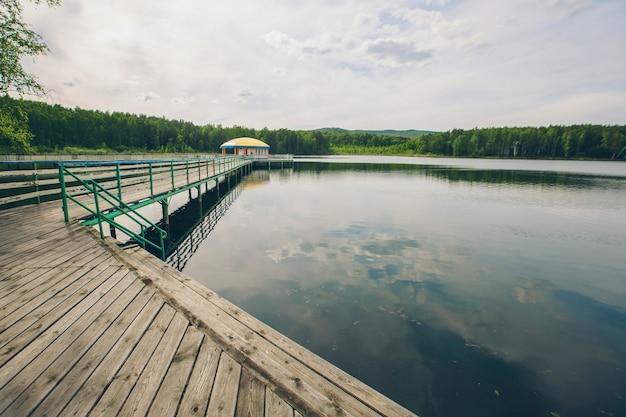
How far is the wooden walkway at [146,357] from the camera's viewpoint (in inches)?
91.0

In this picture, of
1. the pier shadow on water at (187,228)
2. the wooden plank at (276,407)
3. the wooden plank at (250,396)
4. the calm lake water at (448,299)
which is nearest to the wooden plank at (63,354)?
the wooden plank at (250,396)

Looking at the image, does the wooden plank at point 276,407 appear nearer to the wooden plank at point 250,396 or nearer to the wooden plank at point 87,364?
the wooden plank at point 250,396

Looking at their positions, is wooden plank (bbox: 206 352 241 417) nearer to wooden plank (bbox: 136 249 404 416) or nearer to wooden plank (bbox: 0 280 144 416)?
wooden plank (bbox: 136 249 404 416)

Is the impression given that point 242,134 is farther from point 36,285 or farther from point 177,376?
point 177,376

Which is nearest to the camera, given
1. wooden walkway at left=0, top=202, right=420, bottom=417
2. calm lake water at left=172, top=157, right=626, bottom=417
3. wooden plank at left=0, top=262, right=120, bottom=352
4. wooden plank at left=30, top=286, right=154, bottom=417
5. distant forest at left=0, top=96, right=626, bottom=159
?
wooden plank at left=30, top=286, right=154, bottom=417

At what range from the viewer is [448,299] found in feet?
25.4

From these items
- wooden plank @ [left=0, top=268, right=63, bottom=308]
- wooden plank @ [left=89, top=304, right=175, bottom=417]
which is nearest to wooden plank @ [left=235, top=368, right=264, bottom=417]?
wooden plank @ [left=89, top=304, right=175, bottom=417]

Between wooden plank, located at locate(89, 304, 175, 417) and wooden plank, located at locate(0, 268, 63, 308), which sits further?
wooden plank, located at locate(0, 268, 63, 308)

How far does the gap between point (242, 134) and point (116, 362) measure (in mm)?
137614

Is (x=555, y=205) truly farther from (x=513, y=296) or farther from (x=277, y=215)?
(x=277, y=215)

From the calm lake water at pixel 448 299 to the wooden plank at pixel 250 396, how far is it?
3.14 m

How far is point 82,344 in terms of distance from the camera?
117 inches

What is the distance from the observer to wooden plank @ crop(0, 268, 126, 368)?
2.64 meters

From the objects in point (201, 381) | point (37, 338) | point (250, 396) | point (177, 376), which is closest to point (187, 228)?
point (37, 338)
